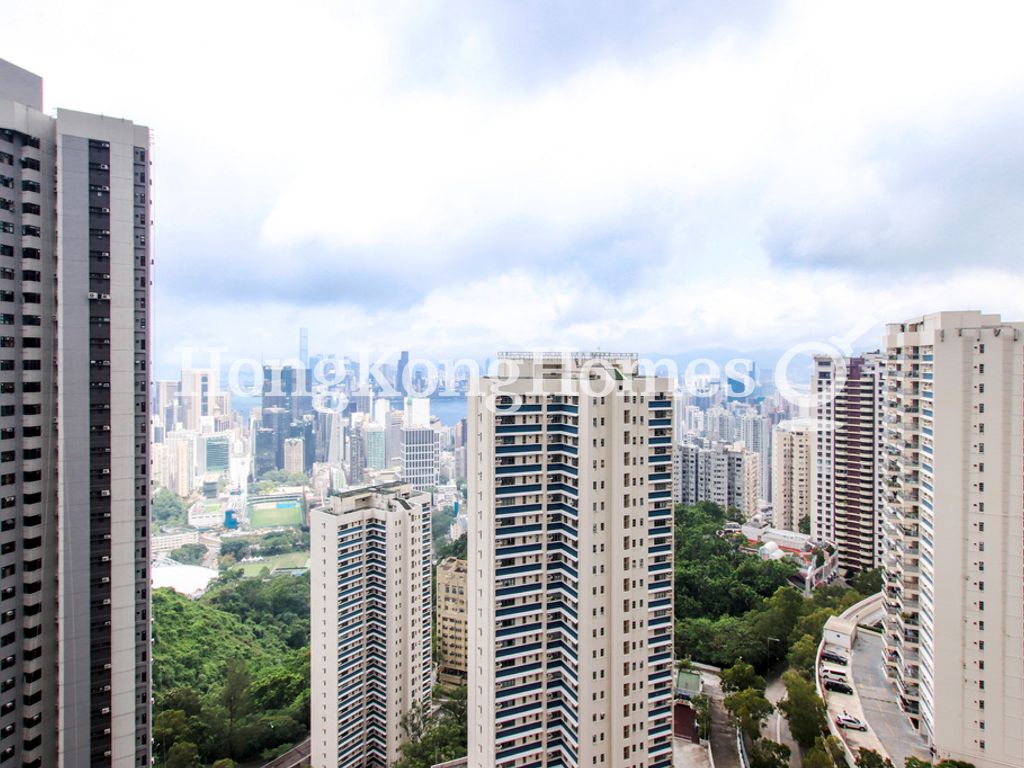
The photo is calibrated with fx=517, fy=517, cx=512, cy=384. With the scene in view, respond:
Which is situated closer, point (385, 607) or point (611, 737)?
point (611, 737)

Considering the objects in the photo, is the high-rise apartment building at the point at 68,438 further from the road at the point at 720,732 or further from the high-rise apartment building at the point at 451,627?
the road at the point at 720,732

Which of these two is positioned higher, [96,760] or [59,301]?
[59,301]

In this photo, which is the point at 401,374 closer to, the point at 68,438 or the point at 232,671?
the point at 232,671

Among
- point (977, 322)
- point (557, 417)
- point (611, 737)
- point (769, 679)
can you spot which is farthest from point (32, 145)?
point (769, 679)

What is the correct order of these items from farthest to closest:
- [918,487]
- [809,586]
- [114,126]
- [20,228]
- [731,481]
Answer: [731,481], [809,586], [918,487], [114,126], [20,228]

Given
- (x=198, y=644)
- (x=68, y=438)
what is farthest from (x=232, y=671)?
(x=68, y=438)

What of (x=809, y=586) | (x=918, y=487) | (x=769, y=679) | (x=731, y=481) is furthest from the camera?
(x=731, y=481)

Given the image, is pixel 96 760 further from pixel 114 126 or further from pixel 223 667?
pixel 114 126
